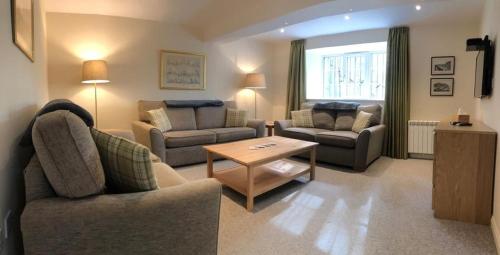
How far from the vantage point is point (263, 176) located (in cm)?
284

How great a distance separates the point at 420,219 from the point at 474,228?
36 cm

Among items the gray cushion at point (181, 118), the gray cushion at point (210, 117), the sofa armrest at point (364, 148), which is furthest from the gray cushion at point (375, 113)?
the gray cushion at point (181, 118)

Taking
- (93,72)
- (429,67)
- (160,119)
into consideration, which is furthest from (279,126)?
(93,72)

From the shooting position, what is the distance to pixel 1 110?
116cm

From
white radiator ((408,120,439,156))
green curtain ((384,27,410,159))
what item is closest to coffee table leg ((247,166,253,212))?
green curtain ((384,27,410,159))

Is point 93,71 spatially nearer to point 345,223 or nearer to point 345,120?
point 345,223

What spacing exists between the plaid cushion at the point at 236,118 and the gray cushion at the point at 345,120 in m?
1.58

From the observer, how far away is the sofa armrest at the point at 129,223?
98cm

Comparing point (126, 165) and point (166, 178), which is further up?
point (126, 165)

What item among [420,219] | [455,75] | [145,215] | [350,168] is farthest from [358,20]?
[145,215]

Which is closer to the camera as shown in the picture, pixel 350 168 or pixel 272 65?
pixel 350 168

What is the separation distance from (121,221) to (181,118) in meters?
3.32

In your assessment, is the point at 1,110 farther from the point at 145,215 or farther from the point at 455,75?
the point at 455,75

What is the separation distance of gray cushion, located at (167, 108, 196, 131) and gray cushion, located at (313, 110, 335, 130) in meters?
2.14
